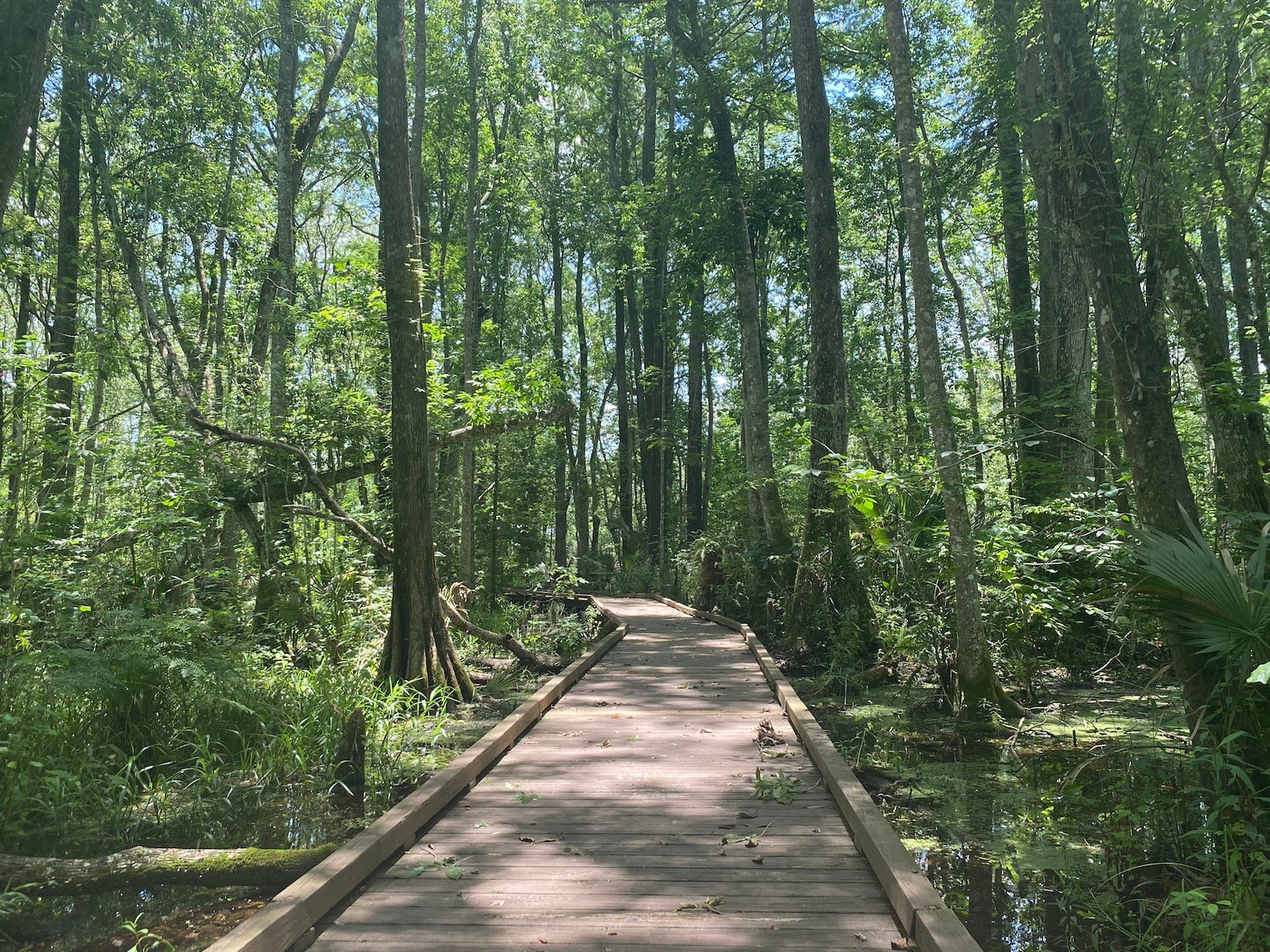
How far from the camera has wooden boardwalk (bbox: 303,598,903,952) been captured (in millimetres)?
3172

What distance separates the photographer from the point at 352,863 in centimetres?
356

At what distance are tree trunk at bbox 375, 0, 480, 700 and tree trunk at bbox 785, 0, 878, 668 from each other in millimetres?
4533

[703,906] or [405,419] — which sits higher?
[405,419]

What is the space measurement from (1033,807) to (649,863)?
9.36 feet

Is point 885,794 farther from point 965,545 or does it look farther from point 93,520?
point 93,520

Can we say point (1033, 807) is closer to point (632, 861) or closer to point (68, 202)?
point (632, 861)

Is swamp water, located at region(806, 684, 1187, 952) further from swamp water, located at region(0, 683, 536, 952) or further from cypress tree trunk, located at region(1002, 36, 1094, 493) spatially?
swamp water, located at region(0, 683, 536, 952)

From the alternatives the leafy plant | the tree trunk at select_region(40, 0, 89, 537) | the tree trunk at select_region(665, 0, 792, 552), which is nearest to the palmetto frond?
the leafy plant

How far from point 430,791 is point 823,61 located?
622 inches

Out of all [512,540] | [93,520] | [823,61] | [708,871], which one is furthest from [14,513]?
[512,540]

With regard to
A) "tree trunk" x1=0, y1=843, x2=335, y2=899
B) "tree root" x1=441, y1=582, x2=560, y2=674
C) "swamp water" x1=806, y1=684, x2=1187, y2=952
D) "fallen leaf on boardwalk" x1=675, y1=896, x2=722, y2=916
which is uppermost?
"tree root" x1=441, y1=582, x2=560, y2=674

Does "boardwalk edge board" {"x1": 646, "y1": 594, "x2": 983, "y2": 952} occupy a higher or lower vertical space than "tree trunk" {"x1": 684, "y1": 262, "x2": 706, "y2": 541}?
lower

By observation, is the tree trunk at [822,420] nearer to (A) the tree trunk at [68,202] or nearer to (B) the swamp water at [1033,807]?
(B) the swamp water at [1033,807]

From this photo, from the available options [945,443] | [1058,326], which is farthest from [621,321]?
[945,443]
